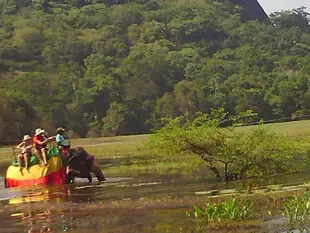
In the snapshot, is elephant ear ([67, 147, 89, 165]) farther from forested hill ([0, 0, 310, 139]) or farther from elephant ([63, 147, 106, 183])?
forested hill ([0, 0, 310, 139])

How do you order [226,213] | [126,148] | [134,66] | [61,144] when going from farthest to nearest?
[134,66]
[126,148]
[61,144]
[226,213]

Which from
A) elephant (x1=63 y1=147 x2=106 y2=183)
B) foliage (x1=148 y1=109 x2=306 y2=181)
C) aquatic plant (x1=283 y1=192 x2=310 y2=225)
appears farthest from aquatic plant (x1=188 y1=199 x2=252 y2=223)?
elephant (x1=63 y1=147 x2=106 y2=183)

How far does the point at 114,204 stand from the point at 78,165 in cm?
735

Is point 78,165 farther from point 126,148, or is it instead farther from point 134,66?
point 134,66

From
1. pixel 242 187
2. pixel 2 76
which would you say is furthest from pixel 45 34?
pixel 242 187

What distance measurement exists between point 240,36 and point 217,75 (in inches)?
Answer: 1942

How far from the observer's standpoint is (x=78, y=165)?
22656 millimetres

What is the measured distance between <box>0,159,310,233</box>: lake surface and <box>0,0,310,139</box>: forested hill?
46322mm

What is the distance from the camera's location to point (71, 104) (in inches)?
→ 3378

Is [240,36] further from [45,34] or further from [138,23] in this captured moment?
[45,34]

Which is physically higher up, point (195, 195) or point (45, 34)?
point (45, 34)

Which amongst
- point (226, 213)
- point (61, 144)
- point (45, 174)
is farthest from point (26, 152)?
point (226, 213)

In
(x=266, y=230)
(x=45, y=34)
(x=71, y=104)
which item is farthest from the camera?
(x=45, y=34)

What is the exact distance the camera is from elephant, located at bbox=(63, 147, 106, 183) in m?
22.5
